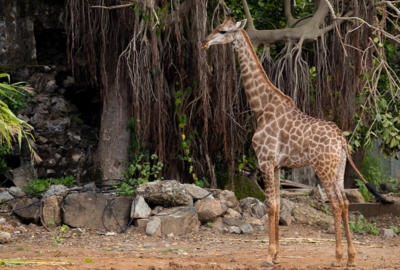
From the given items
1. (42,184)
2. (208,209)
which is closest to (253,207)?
(208,209)

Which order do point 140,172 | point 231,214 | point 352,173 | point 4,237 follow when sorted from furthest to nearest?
point 352,173 → point 140,172 → point 231,214 → point 4,237

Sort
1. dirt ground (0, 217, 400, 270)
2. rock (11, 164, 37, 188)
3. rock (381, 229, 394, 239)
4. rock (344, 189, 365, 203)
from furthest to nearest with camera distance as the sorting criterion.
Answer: rock (344, 189, 365, 203) < rock (11, 164, 37, 188) < rock (381, 229, 394, 239) < dirt ground (0, 217, 400, 270)

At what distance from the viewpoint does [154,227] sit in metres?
10.8

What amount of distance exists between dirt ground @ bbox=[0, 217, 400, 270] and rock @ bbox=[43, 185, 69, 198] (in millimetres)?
556

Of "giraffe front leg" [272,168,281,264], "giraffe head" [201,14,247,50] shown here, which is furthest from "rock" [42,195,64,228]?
"giraffe front leg" [272,168,281,264]

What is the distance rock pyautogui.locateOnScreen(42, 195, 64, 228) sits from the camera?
1105 centimetres

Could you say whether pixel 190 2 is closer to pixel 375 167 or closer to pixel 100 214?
pixel 100 214

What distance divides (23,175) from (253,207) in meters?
4.16

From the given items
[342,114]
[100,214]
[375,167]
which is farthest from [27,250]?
[375,167]

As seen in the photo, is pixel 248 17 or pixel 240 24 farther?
pixel 248 17

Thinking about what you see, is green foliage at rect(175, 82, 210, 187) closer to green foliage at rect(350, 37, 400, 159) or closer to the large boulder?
the large boulder

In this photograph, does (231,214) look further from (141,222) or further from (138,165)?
(138,165)

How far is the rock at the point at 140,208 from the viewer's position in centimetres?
1111

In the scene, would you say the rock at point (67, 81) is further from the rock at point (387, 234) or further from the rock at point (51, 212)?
the rock at point (387, 234)
